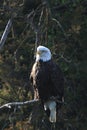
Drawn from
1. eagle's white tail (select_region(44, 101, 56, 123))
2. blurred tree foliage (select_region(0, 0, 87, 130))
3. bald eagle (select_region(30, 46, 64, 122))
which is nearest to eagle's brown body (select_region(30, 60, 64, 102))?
bald eagle (select_region(30, 46, 64, 122))

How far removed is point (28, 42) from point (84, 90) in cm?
157

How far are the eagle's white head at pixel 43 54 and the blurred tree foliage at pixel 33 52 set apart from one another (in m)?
0.75

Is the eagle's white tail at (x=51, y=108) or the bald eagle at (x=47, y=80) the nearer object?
the bald eagle at (x=47, y=80)

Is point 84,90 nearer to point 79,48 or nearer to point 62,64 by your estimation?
point 79,48

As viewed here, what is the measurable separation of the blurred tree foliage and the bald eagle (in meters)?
0.75

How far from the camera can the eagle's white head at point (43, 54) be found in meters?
8.92

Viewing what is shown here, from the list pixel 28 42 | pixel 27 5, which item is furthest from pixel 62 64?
pixel 27 5

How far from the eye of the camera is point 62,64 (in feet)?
35.5

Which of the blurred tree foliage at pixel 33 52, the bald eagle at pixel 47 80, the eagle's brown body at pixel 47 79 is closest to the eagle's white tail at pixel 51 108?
the bald eagle at pixel 47 80

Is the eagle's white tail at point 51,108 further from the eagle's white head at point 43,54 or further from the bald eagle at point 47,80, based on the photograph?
the eagle's white head at point 43,54

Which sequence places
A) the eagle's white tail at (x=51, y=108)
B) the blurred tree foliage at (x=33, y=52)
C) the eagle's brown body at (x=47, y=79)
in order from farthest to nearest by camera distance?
the blurred tree foliage at (x=33, y=52) → the eagle's white tail at (x=51, y=108) → the eagle's brown body at (x=47, y=79)

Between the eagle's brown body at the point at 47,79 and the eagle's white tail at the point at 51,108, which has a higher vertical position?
the eagle's brown body at the point at 47,79

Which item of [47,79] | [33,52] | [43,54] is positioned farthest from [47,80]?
[33,52]

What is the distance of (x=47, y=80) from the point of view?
891 cm
